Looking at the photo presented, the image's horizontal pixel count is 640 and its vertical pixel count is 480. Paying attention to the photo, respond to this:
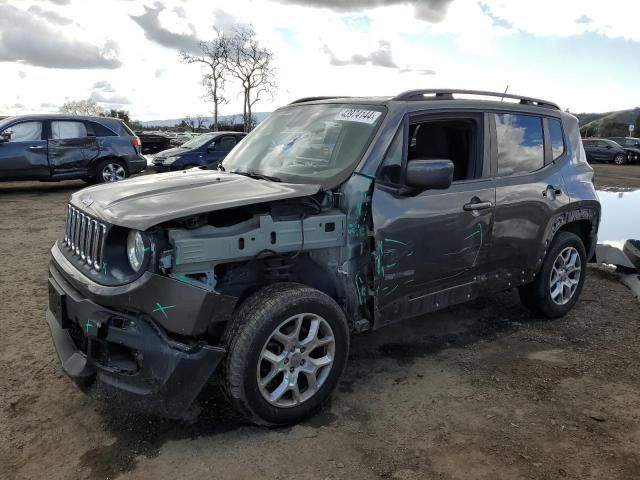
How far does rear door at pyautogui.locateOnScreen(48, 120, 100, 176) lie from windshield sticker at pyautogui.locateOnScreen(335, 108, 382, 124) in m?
9.77

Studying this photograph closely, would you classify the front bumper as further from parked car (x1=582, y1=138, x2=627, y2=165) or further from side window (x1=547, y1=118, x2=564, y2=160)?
Result: parked car (x1=582, y1=138, x2=627, y2=165)

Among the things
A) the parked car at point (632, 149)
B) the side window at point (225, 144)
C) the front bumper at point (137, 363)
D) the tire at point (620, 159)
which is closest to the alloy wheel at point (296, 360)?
the front bumper at point (137, 363)

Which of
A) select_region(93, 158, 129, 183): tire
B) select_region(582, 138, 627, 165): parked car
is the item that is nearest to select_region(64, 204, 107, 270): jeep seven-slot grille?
select_region(93, 158, 129, 183): tire

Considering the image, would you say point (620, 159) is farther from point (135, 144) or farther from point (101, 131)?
point (101, 131)

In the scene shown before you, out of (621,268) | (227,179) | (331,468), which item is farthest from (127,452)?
(621,268)

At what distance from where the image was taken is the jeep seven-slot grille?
293 centimetres

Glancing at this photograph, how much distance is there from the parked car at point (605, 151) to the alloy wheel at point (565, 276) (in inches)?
1091

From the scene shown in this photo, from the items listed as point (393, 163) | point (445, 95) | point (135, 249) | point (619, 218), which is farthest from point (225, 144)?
point (135, 249)

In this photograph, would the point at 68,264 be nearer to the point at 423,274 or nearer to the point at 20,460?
the point at 20,460

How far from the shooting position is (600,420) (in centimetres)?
327

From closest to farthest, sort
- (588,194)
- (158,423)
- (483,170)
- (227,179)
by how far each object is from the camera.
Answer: (158,423)
(227,179)
(483,170)
(588,194)

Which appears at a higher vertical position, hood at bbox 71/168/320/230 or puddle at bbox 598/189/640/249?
hood at bbox 71/168/320/230

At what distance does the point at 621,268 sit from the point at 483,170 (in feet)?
11.8

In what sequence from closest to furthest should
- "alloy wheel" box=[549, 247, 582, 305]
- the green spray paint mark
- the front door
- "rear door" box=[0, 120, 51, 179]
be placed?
the green spray paint mark < the front door < "alloy wheel" box=[549, 247, 582, 305] < "rear door" box=[0, 120, 51, 179]
